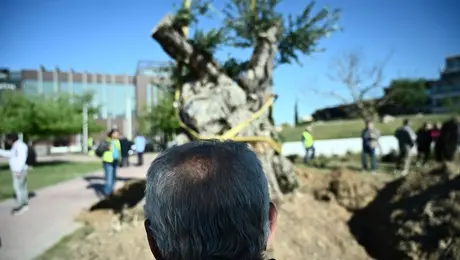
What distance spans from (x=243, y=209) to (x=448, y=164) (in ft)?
19.1

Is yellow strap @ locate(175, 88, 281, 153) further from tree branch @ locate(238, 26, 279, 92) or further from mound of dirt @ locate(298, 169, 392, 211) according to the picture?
mound of dirt @ locate(298, 169, 392, 211)

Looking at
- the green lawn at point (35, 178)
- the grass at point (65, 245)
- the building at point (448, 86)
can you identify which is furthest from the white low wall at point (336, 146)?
the grass at point (65, 245)

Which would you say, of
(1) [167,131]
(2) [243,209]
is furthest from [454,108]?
(1) [167,131]

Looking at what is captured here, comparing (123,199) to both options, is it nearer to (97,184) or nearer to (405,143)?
(97,184)

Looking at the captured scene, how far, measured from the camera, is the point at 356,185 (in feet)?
21.2

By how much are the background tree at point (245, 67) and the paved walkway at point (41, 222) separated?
2718 mm

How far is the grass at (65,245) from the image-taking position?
470 cm

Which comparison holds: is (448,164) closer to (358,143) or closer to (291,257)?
(291,257)

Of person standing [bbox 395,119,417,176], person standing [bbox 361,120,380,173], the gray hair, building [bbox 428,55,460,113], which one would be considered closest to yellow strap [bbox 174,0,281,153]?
the gray hair

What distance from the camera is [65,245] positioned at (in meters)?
5.16

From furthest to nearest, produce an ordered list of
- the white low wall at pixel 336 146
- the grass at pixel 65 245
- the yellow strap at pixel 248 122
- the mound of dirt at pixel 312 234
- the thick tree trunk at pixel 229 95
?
the white low wall at pixel 336 146
the thick tree trunk at pixel 229 95
the yellow strap at pixel 248 122
the grass at pixel 65 245
the mound of dirt at pixel 312 234

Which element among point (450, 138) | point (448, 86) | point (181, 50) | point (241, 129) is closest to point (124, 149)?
point (181, 50)

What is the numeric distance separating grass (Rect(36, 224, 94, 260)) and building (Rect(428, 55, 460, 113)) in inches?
453

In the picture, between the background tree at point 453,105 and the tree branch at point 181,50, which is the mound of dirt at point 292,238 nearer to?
the tree branch at point 181,50
